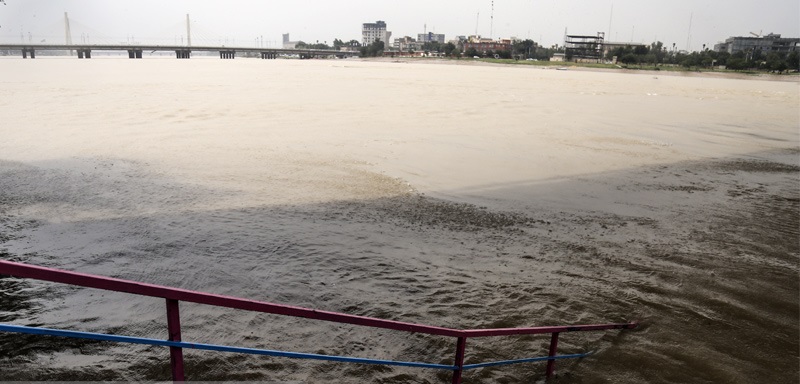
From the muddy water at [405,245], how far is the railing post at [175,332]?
2.36 metres

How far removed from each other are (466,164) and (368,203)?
4.41m

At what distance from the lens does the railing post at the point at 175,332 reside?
1873mm

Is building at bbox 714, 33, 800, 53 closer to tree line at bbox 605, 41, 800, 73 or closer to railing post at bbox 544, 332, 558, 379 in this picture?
tree line at bbox 605, 41, 800, 73

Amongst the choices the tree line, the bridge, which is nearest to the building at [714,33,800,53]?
the tree line

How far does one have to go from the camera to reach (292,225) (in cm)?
821

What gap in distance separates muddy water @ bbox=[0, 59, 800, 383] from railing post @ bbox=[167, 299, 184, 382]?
2.36m

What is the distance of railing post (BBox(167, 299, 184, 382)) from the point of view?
1873mm

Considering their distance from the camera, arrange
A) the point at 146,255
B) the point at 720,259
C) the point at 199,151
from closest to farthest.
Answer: the point at 146,255 → the point at 720,259 → the point at 199,151

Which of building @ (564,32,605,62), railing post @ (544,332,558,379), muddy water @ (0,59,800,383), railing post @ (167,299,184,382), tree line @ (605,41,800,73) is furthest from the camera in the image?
building @ (564,32,605,62)

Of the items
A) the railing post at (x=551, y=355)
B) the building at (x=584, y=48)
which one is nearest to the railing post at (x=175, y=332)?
the railing post at (x=551, y=355)

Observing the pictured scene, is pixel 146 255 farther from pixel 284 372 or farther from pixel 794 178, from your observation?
pixel 794 178

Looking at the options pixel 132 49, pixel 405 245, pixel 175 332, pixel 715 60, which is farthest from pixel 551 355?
pixel 132 49

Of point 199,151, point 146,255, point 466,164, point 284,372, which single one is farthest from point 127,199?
point 466,164

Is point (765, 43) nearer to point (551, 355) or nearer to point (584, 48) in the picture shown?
point (584, 48)
